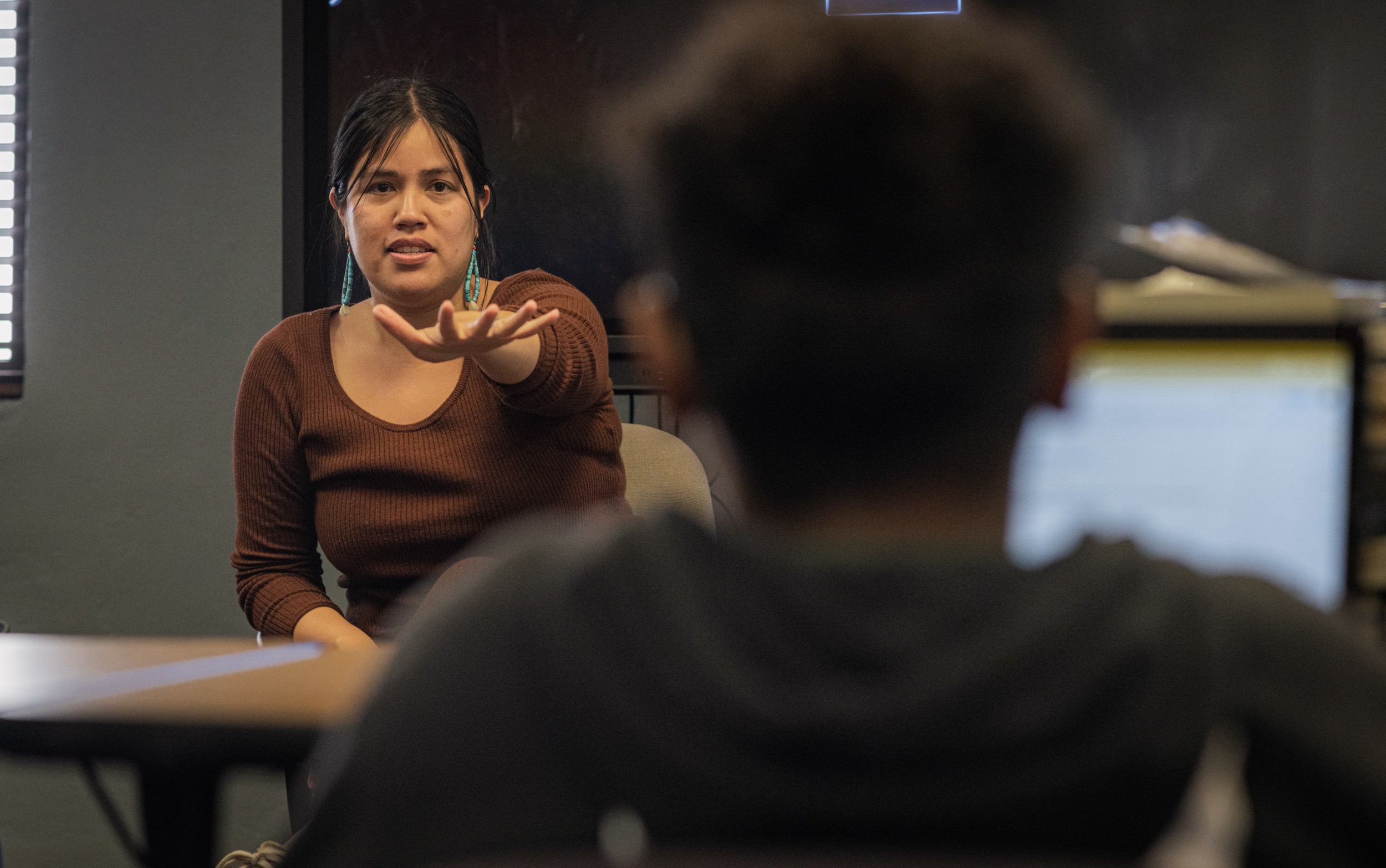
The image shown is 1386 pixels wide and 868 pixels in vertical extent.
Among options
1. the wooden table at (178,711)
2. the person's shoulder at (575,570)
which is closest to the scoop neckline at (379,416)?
the wooden table at (178,711)

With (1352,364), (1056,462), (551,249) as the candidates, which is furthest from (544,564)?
(551,249)

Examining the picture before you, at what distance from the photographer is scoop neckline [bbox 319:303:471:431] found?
1.51 m

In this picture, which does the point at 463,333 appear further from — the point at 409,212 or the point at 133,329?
the point at 133,329

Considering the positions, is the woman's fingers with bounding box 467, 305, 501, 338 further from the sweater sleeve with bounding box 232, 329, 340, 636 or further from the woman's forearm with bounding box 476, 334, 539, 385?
the sweater sleeve with bounding box 232, 329, 340, 636

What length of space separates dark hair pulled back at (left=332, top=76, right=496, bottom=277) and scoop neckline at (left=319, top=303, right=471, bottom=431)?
0.70 ft

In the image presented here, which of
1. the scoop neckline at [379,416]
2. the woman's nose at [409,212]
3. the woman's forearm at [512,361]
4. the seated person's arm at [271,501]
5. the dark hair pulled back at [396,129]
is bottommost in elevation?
the seated person's arm at [271,501]

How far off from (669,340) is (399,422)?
112 cm

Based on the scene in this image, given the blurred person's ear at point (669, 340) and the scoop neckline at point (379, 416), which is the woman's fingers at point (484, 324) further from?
the blurred person's ear at point (669, 340)

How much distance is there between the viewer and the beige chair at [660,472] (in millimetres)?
1618

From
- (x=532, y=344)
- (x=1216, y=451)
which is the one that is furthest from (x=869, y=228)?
(x=532, y=344)

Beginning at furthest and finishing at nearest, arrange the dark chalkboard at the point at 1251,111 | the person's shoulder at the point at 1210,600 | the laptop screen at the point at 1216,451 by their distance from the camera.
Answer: the dark chalkboard at the point at 1251,111
the laptop screen at the point at 1216,451
the person's shoulder at the point at 1210,600

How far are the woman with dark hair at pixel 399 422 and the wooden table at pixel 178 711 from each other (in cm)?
43

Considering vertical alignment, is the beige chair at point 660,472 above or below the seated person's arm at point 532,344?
below

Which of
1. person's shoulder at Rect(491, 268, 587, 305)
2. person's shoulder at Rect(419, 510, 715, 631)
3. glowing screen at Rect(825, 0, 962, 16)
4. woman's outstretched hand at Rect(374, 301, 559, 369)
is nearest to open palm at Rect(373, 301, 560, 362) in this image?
woman's outstretched hand at Rect(374, 301, 559, 369)
